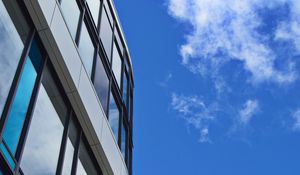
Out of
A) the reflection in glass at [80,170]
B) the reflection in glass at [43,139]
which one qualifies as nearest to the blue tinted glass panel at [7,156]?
the reflection in glass at [43,139]

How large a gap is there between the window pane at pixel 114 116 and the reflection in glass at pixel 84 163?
2725 mm

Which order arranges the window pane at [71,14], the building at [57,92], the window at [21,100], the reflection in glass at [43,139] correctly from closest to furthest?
the window at [21,100] < the building at [57,92] < the reflection in glass at [43,139] < the window pane at [71,14]

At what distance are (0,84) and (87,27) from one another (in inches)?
276

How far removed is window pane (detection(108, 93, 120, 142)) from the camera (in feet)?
53.7

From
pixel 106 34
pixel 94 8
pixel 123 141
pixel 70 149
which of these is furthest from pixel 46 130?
pixel 106 34

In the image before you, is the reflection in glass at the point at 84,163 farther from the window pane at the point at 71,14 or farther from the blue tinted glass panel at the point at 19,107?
the window pane at the point at 71,14

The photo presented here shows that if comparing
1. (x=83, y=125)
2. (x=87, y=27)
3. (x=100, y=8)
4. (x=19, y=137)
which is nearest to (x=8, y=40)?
(x=19, y=137)

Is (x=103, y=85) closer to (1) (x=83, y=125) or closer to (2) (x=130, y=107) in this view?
(1) (x=83, y=125)

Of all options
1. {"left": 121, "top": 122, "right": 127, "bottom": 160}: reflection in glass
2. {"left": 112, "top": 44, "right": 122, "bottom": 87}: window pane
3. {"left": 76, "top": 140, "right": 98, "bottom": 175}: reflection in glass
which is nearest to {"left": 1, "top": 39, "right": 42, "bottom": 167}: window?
{"left": 76, "top": 140, "right": 98, "bottom": 175}: reflection in glass

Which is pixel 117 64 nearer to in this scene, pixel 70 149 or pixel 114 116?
pixel 114 116

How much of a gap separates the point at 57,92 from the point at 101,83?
3807 mm

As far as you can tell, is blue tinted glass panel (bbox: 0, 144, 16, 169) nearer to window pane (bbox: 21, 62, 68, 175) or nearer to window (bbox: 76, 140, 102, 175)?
window pane (bbox: 21, 62, 68, 175)

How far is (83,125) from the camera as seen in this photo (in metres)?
13.2

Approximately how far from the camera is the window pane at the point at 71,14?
13602 millimetres
